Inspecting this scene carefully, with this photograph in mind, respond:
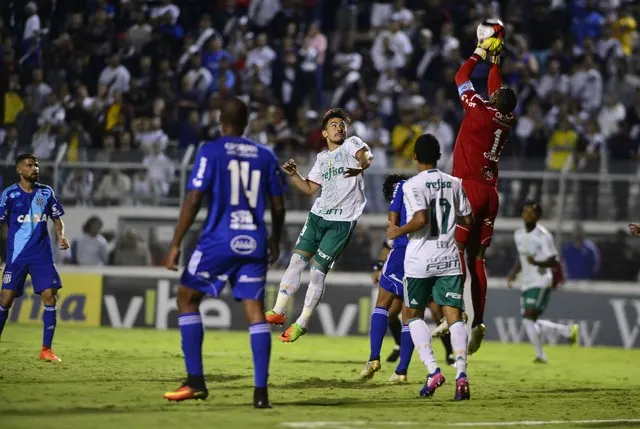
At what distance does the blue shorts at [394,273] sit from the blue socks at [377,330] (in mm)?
259

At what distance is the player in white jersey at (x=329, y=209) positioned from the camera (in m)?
13.2

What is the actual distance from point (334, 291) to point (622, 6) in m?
9.96

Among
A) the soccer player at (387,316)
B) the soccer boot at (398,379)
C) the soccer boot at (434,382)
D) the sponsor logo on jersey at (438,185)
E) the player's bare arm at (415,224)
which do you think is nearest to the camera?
the player's bare arm at (415,224)

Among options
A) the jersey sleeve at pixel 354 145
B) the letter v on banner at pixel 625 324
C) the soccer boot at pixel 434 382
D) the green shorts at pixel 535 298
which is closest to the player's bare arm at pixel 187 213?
the soccer boot at pixel 434 382

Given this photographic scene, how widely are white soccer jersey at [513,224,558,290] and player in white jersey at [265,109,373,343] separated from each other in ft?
19.7

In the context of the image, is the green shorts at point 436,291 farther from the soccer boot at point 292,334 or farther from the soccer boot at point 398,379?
the soccer boot at point 292,334

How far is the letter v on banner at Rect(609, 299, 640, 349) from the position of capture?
21.9 meters

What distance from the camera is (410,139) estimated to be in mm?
22797

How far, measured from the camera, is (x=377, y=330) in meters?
13.0

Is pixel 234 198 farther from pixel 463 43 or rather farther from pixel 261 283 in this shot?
pixel 463 43

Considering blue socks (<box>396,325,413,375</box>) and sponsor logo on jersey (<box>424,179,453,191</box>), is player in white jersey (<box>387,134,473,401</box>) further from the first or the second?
blue socks (<box>396,325,413,375</box>)

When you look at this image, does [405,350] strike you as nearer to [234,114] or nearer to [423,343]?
[423,343]

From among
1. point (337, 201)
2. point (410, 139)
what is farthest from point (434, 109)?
point (337, 201)

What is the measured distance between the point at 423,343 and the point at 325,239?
2.58 meters
